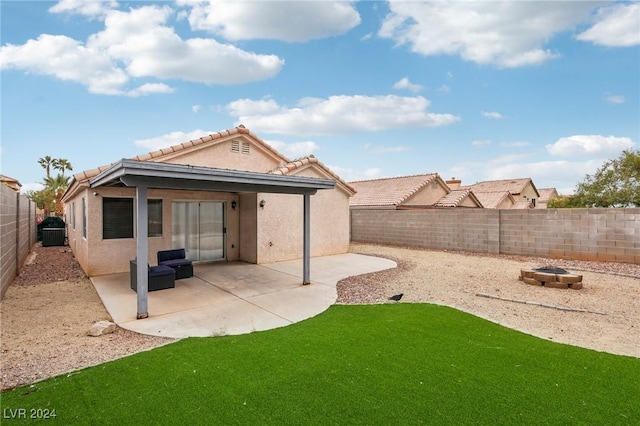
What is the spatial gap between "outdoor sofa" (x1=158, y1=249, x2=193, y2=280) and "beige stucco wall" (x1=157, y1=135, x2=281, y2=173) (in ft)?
12.4

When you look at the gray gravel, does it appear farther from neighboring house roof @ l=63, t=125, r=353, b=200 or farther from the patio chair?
neighboring house roof @ l=63, t=125, r=353, b=200

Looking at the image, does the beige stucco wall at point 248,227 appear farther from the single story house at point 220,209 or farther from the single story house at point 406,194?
the single story house at point 406,194

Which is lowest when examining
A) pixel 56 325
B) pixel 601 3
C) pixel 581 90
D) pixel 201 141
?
pixel 56 325

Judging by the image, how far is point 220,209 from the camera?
43.9 feet

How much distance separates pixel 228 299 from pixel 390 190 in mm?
19722

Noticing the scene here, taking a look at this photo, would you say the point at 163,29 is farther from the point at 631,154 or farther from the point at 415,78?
the point at 631,154

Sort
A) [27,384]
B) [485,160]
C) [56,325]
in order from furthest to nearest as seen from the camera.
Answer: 1. [485,160]
2. [56,325]
3. [27,384]

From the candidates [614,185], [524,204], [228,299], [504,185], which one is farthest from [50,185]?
[614,185]

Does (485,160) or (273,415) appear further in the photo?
(485,160)

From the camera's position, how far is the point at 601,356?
4617 mm

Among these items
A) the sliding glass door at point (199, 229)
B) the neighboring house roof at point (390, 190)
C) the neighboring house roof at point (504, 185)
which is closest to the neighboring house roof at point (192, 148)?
→ the sliding glass door at point (199, 229)

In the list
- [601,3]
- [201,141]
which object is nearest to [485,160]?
[601,3]

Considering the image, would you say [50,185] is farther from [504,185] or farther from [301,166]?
[504,185]

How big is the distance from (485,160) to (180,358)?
27539 millimetres
